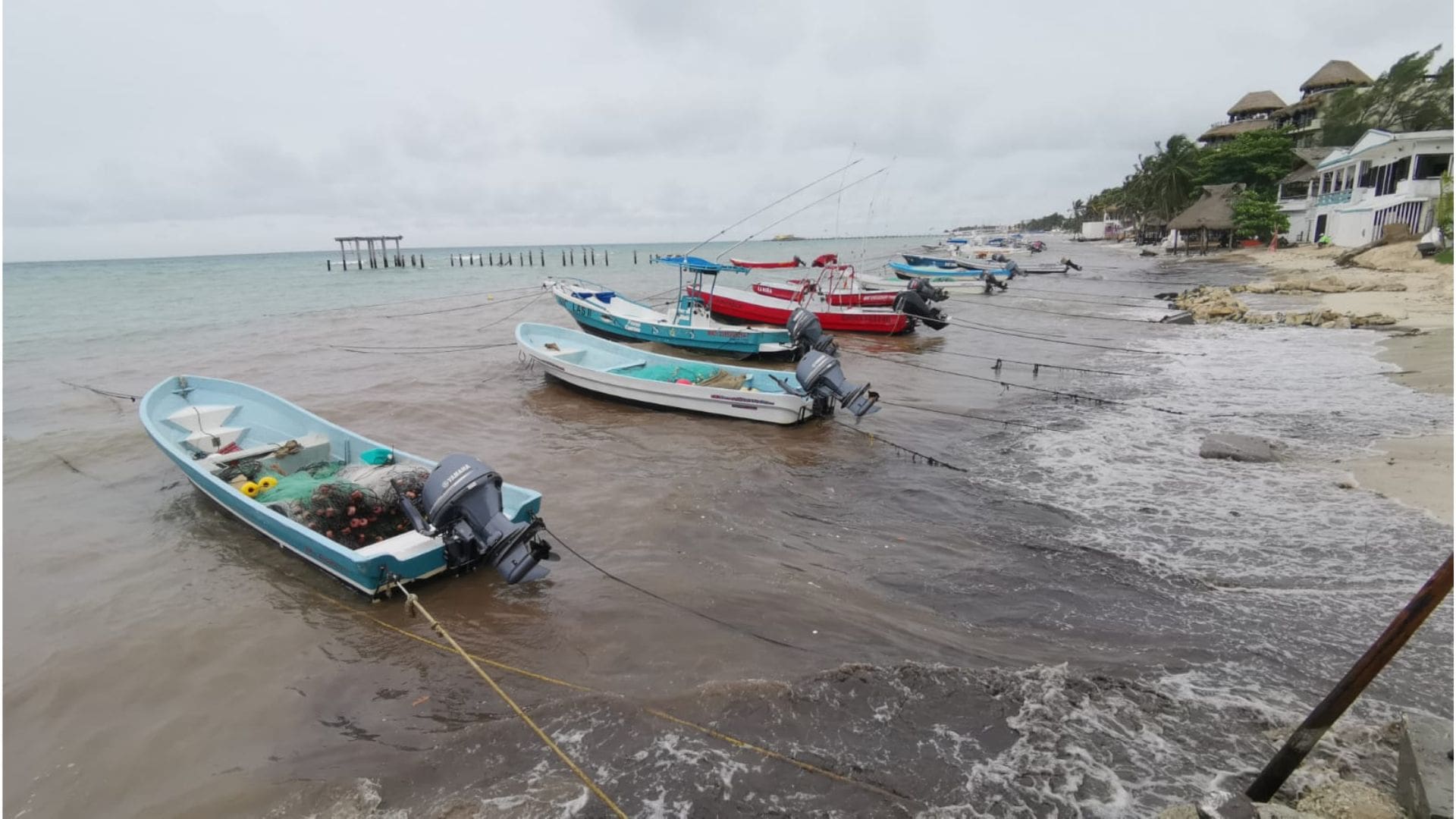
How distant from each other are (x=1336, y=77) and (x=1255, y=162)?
19897 mm

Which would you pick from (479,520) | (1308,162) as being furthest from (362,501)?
(1308,162)

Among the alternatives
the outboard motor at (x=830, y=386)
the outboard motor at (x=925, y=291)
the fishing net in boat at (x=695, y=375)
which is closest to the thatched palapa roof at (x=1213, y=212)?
the outboard motor at (x=925, y=291)

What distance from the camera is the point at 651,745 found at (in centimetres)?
462

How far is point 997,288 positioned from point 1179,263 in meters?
17.6

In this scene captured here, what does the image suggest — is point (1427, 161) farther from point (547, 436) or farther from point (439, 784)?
point (439, 784)

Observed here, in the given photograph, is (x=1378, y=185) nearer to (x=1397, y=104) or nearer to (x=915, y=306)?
(x=1397, y=104)

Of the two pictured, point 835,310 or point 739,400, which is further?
point 835,310

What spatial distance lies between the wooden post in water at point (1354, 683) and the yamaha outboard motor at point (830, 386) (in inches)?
303

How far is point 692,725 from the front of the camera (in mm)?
4789

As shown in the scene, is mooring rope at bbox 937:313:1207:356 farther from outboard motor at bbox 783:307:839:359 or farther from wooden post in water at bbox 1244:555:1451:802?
wooden post in water at bbox 1244:555:1451:802

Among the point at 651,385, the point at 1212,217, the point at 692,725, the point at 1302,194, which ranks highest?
the point at 1302,194

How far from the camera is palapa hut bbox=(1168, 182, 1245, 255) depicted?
47812mm

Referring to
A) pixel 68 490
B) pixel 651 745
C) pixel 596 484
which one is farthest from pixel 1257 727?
pixel 68 490

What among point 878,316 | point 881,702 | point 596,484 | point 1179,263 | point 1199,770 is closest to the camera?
point 1199,770
